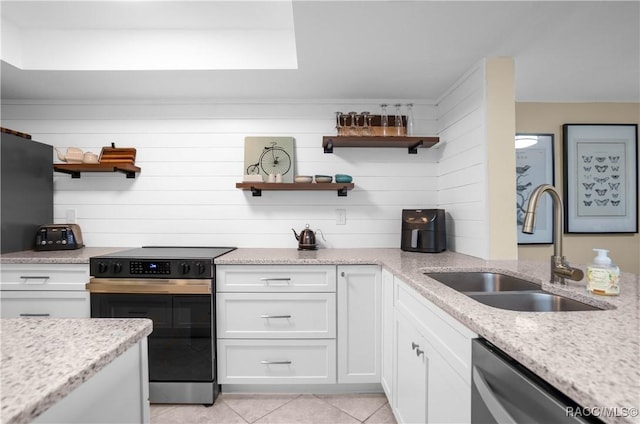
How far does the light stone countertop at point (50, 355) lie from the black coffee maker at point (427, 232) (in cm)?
196

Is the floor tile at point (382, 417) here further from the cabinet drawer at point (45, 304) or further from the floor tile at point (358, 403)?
the cabinet drawer at point (45, 304)

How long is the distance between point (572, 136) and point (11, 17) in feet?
15.0

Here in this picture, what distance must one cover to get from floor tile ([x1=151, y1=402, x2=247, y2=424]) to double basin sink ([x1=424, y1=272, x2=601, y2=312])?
1.53 metres

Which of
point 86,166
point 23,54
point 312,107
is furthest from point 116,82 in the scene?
point 312,107

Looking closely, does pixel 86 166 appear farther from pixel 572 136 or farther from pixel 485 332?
pixel 572 136

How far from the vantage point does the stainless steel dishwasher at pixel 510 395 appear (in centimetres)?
58

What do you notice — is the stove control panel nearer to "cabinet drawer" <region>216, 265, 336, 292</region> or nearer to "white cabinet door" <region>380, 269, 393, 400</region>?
"cabinet drawer" <region>216, 265, 336, 292</region>

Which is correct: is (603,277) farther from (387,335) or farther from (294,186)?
(294,186)

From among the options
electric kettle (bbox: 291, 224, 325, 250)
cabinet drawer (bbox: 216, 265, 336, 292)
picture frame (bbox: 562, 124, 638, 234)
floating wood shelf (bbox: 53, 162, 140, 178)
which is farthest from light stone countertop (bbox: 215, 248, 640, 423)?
floating wood shelf (bbox: 53, 162, 140, 178)

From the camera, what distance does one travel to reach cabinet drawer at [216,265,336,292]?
2037mm

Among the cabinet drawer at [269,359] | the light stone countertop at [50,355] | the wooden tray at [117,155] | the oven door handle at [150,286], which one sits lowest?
the cabinet drawer at [269,359]

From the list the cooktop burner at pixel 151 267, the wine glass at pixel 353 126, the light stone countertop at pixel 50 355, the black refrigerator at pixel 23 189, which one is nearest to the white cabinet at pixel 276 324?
the cooktop burner at pixel 151 267

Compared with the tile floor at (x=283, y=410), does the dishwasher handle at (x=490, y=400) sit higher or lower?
higher

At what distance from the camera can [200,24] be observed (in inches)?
81.7
